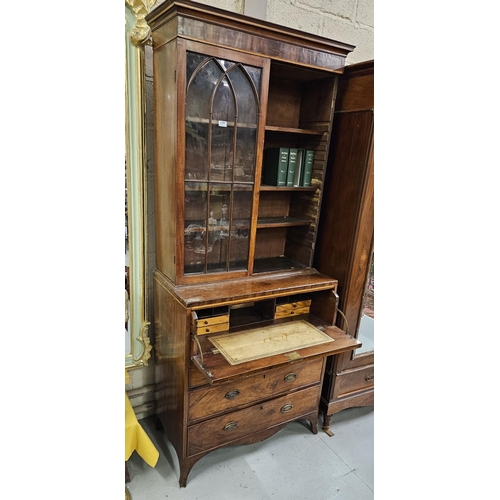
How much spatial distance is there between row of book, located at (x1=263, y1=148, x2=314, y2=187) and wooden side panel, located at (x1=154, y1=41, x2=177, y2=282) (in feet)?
1.78

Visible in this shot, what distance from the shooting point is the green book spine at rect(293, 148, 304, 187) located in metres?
1.73

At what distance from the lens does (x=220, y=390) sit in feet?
4.99

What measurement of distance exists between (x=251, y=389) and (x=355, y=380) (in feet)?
2.39

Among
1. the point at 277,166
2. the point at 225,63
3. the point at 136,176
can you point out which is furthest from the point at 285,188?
the point at 136,176

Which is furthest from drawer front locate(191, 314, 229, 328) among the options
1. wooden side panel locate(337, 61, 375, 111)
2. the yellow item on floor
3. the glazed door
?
wooden side panel locate(337, 61, 375, 111)

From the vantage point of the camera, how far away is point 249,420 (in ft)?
5.39

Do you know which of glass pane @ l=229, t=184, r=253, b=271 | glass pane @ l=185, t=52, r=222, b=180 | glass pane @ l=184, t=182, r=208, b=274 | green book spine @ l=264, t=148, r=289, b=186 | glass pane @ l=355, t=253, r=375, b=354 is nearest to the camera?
glass pane @ l=185, t=52, r=222, b=180

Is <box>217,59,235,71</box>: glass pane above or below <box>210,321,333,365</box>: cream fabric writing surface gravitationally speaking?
above

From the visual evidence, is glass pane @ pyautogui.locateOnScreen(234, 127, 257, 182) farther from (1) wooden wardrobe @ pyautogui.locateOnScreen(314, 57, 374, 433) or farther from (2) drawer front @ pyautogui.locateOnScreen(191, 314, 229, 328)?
(2) drawer front @ pyautogui.locateOnScreen(191, 314, 229, 328)

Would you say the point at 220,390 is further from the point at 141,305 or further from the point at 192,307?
the point at 141,305

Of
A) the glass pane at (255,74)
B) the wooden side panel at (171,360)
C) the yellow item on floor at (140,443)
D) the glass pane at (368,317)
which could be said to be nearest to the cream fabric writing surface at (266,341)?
the wooden side panel at (171,360)

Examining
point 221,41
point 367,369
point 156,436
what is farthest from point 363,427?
point 221,41

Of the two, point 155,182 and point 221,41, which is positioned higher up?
point 221,41

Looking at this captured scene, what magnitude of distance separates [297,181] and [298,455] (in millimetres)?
1410
